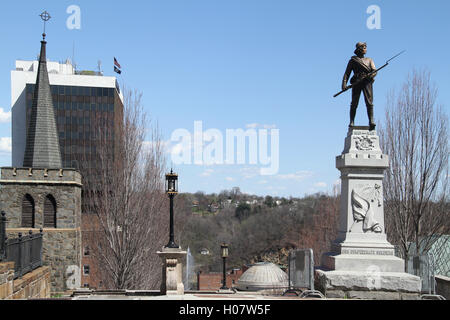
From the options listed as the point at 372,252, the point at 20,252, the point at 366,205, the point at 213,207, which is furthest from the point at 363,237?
the point at 213,207

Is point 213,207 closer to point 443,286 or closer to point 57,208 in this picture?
point 57,208

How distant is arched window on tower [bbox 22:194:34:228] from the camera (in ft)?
130

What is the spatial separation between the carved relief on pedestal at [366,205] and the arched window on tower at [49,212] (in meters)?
33.1

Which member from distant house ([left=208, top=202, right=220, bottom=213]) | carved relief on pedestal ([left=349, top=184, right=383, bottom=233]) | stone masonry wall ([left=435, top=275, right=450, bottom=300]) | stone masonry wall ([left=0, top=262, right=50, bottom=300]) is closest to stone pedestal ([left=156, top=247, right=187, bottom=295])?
stone masonry wall ([left=0, top=262, right=50, bottom=300])

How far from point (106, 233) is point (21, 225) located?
1748 cm

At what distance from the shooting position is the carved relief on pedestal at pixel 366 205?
11.8m

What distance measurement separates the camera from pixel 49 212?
133 ft

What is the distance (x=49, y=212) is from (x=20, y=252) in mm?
24183

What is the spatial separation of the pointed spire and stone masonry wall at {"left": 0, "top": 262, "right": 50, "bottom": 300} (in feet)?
68.1

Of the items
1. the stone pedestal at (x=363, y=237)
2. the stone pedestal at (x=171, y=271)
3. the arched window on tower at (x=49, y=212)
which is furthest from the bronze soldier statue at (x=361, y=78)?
the arched window on tower at (x=49, y=212)

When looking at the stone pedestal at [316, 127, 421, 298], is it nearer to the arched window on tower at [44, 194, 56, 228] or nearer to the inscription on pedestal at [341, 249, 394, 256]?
the inscription on pedestal at [341, 249, 394, 256]

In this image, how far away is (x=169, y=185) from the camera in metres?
16.1

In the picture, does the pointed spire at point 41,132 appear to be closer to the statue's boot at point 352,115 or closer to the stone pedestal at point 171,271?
the stone pedestal at point 171,271
